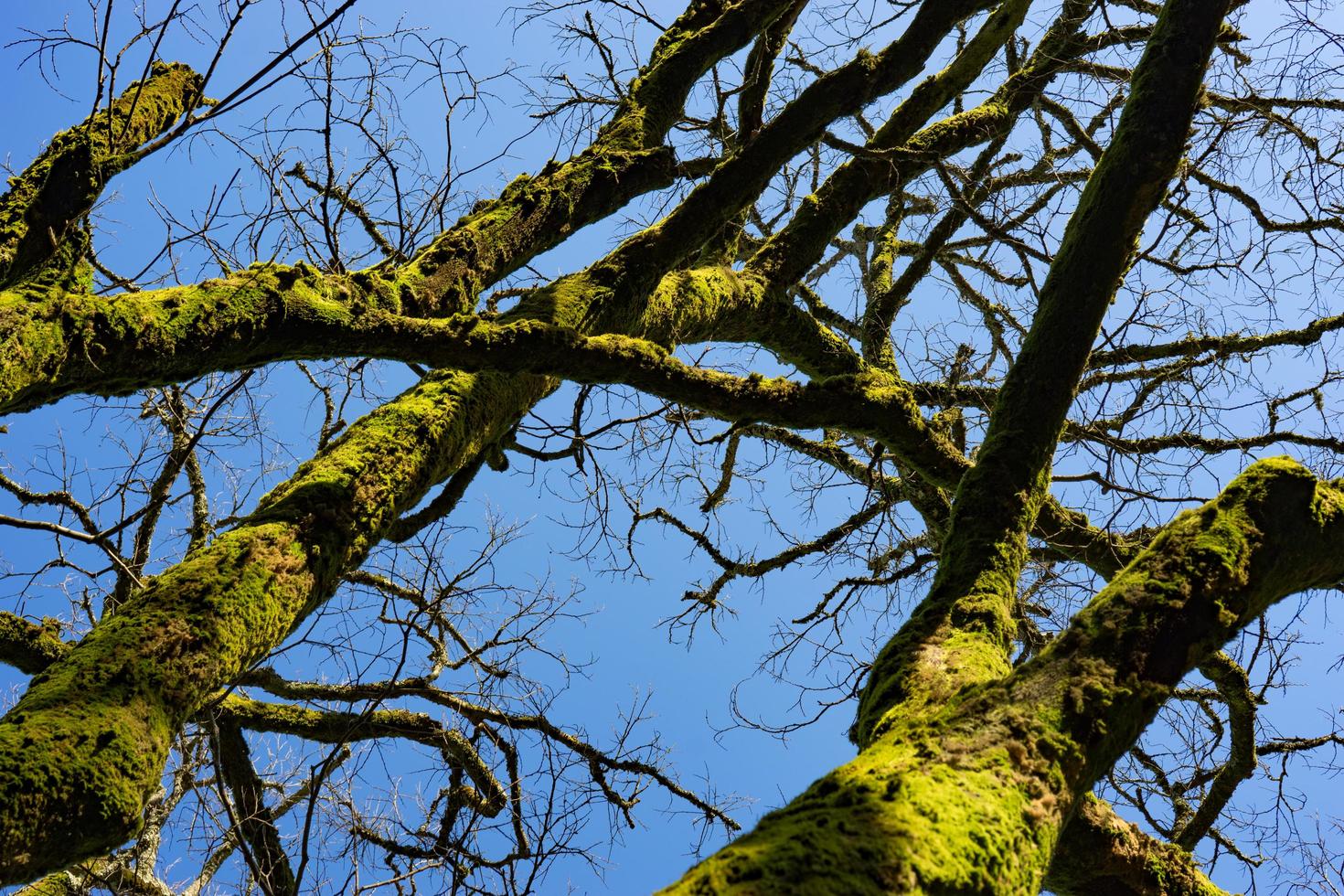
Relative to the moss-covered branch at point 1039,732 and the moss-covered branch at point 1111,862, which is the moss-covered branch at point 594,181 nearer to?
the moss-covered branch at point 1039,732

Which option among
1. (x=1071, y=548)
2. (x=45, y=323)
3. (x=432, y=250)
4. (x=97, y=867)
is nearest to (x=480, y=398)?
(x=432, y=250)

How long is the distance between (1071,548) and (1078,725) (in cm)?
269

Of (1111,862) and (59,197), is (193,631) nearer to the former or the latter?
(59,197)

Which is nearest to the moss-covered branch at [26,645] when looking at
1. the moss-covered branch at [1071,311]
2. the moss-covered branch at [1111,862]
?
the moss-covered branch at [1071,311]

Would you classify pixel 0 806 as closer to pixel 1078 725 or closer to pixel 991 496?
pixel 1078 725

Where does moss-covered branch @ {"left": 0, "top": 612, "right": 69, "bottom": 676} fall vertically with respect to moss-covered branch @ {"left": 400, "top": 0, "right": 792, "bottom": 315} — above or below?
below

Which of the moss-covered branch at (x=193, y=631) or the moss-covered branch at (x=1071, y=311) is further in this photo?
the moss-covered branch at (x=1071, y=311)

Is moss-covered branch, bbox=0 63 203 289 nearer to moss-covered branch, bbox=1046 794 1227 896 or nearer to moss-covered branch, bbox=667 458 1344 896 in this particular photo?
moss-covered branch, bbox=667 458 1344 896

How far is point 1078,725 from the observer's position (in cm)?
171

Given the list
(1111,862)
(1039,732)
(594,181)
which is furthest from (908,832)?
(594,181)

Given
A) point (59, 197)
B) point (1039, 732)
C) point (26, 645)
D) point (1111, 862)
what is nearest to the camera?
point (1039, 732)

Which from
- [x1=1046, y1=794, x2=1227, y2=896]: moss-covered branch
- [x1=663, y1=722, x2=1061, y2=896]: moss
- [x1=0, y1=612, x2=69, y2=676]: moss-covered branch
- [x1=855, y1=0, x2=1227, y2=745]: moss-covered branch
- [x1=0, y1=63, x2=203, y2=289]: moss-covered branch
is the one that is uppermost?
[x1=855, y1=0, x2=1227, y2=745]: moss-covered branch

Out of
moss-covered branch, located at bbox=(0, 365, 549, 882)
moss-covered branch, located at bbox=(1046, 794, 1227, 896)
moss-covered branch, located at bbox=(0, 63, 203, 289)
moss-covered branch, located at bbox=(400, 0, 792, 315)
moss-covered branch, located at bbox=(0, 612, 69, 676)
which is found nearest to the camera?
moss-covered branch, located at bbox=(0, 365, 549, 882)

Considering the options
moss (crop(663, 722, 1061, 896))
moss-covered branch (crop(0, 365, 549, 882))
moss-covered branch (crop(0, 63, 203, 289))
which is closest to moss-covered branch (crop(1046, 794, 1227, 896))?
moss (crop(663, 722, 1061, 896))
